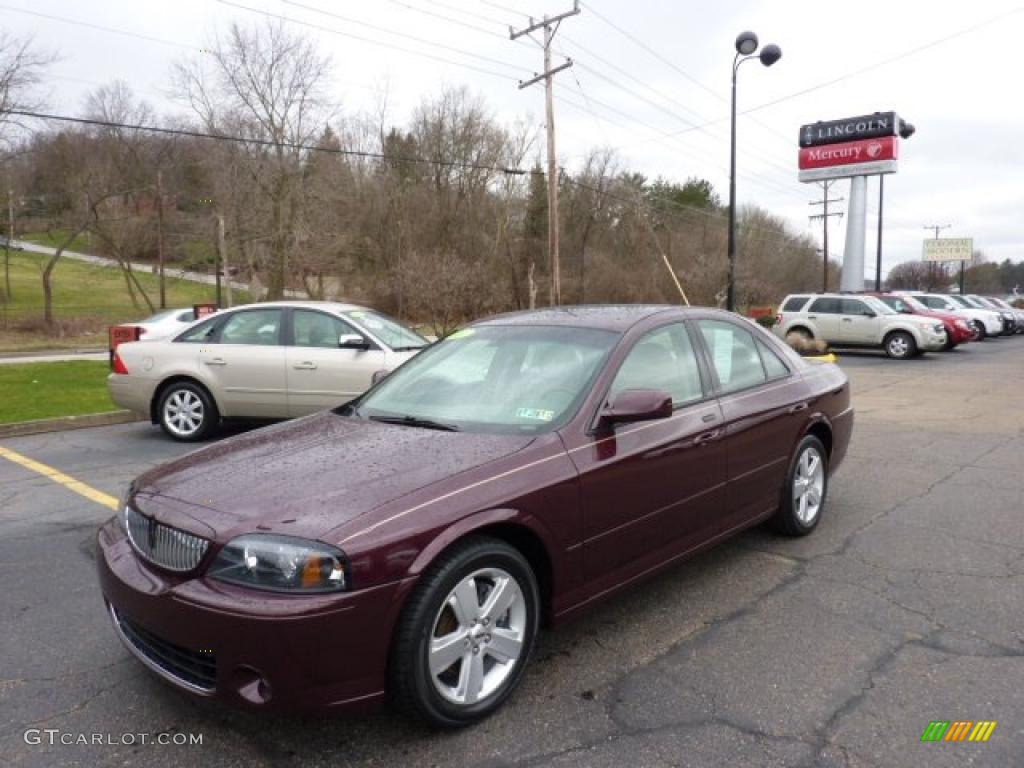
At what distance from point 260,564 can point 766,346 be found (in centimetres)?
348

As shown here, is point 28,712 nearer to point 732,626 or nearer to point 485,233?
point 732,626

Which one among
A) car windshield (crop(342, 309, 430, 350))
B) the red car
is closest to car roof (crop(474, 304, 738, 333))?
car windshield (crop(342, 309, 430, 350))

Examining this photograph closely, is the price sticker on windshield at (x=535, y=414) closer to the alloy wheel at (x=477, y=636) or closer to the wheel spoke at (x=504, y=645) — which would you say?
the alloy wheel at (x=477, y=636)

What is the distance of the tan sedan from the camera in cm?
788

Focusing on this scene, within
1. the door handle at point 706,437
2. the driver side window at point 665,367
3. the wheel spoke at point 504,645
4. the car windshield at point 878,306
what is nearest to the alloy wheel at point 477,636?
the wheel spoke at point 504,645

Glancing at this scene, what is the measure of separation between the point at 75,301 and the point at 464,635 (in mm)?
48509

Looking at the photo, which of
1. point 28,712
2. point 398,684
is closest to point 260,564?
point 398,684

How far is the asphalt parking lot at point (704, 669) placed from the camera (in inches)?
101

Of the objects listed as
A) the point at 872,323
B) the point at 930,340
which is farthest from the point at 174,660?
the point at 872,323

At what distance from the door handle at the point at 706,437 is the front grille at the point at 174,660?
234cm

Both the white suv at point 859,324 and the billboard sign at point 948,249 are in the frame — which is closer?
the white suv at point 859,324

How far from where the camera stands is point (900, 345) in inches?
792

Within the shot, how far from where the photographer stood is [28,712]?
2.81m

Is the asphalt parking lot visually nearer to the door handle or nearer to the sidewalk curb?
the door handle
